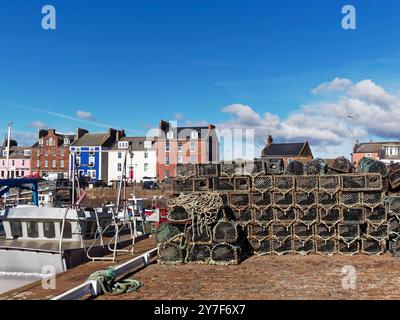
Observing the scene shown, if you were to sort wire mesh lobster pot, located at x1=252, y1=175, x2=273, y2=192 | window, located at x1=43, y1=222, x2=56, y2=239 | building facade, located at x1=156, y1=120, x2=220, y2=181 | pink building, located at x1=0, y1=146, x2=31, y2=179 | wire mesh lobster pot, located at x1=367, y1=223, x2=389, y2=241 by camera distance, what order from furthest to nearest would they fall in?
pink building, located at x1=0, y1=146, x2=31, y2=179
building facade, located at x1=156, y1=120, x2=220, y2=181
window, located at x1=43, y1=222, x2=56, y2=239
wire mesh lobster pot, located at x1=252, y1=175, x2=273, y2=192
wire mesh lobster pot, located at x1=367, y1=223, x2=389, y2=241

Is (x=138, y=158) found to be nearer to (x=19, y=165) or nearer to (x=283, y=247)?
(x=19, y=165)

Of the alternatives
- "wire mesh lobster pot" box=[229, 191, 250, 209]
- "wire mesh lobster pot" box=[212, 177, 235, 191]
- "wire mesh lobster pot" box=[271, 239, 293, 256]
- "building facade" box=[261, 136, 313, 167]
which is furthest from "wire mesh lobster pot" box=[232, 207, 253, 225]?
"building facade" box=[261, 136, 313, 167]

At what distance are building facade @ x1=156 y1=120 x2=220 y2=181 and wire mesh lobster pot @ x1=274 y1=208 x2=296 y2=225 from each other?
153ft

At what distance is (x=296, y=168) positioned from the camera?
1124cm

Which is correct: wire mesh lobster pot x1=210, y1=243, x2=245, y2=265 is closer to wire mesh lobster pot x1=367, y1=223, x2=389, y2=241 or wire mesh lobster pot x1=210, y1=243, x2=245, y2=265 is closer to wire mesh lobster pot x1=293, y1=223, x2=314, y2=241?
wire mesh lobster pot x1=293, y1=223, x2=314, y2=241

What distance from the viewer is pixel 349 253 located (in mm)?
10172

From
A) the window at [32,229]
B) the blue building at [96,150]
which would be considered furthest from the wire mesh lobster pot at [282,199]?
the blue building at [96,150]

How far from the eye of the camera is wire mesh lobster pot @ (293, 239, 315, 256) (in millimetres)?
10383

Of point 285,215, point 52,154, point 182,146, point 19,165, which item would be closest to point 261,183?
point 285,215

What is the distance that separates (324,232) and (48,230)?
404 inches

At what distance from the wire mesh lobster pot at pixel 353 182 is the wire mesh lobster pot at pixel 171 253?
4275 millimetres

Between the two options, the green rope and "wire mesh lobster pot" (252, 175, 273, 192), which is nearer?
the green rope
